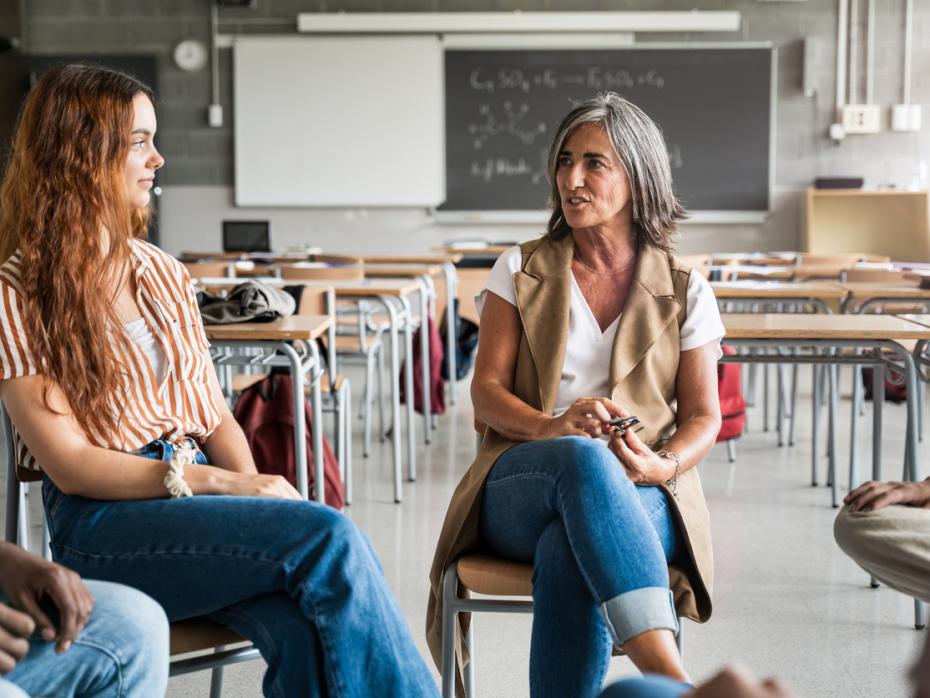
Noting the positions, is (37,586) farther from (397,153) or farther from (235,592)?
(397,153)

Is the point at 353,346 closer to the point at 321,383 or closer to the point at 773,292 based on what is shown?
the point at 321,383

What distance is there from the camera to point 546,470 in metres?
1.55

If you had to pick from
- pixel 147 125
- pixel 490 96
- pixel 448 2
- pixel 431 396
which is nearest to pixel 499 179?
pixel 490 96

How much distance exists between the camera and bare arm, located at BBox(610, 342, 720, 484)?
5.44 feet

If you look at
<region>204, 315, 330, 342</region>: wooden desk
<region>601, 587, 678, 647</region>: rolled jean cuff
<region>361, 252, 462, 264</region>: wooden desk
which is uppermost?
<region>361, 252, 462, 264</region>: wooden desk

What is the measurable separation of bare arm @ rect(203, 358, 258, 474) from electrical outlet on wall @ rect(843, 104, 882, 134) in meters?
7.37

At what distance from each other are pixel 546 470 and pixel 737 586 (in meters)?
1.48

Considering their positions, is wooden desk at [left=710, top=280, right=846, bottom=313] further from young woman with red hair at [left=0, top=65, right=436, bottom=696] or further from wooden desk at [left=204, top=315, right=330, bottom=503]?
young woman with red hair at [left=0, top=65, right=436, bottom=696]

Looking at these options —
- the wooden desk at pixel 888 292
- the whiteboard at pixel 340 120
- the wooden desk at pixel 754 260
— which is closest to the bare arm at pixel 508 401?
the wooden desk at pixel 888 292

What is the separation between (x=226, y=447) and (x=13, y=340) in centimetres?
36

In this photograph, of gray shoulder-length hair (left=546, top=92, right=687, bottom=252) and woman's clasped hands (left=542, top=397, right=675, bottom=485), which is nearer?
woman's clasped hands (left=542, top=397, right=675, bottom=485)

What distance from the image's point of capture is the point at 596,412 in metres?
1.66

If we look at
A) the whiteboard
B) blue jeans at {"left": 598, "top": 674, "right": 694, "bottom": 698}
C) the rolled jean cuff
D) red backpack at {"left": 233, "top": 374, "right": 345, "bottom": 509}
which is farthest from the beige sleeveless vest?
the whiteboard

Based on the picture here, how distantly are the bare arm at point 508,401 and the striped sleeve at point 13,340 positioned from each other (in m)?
0.71
